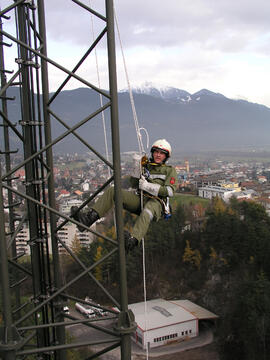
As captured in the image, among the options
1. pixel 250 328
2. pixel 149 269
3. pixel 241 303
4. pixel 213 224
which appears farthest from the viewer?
pixel 149 269

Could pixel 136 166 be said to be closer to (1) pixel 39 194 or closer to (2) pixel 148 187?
(2) pixel 148 187

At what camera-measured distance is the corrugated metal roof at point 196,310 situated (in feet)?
82.0

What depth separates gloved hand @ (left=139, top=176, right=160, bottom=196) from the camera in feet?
15.4

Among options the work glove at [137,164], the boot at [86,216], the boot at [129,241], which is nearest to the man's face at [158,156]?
the work glove at [137,164]

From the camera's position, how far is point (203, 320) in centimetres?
2620

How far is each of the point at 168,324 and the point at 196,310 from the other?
300cm

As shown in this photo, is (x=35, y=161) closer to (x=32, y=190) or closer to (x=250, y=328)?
(x=32, y=190)

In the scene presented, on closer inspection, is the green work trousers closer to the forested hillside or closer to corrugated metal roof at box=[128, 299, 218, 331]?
the forested hillside

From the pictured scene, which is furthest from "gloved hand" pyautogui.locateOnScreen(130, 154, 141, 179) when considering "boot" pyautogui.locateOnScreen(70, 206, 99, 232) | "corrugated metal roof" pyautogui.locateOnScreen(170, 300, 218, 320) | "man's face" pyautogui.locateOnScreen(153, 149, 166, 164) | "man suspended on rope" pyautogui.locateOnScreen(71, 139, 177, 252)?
"corrugated metal roof" pyautogui.locateOnScreen(170, 300, 218, 320)

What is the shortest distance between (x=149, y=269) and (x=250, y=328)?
12.6m

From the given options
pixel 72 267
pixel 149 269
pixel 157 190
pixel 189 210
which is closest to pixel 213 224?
pixel 149 269

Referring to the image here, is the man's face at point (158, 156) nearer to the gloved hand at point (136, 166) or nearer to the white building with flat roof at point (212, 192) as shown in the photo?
the gloved hand at point (136, 166)

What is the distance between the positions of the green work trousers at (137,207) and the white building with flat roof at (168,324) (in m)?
19.8

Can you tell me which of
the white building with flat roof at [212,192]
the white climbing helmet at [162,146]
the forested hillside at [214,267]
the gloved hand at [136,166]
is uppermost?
the white climbing helmet at [162,146]
